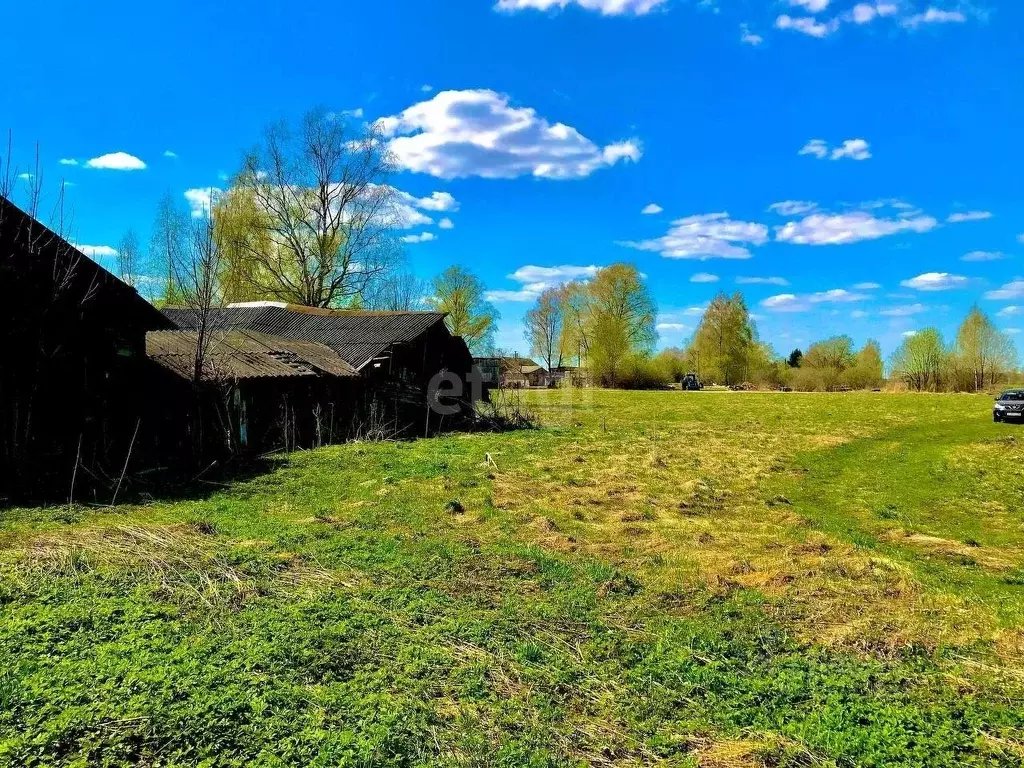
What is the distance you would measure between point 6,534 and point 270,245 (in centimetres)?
3255

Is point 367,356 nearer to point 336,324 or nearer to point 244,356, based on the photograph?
point 336,324

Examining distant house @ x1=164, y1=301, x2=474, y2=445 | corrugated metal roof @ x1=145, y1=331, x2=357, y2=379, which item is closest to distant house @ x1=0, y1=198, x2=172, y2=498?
corrugated metal roof @ x1=145, y1=331, x2=357, y2=379

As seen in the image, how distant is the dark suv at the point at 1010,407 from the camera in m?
29.4

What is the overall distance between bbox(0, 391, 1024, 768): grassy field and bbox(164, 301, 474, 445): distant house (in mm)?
9003

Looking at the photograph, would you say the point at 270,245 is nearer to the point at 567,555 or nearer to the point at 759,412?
the point at 759,412

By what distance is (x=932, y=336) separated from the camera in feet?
209

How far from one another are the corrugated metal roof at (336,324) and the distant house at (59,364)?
331 inches

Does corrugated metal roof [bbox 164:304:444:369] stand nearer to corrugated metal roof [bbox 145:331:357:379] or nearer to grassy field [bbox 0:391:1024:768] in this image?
corrugated metal roof [bbox 145:331:357:379]

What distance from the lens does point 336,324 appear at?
25.7 m

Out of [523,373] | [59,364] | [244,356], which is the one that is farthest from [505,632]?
[523,373]

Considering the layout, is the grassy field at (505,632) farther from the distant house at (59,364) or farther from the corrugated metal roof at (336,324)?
the corrugated metal roof at (336,324)

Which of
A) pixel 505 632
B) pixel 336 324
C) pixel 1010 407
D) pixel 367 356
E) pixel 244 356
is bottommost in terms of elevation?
pixel 505 632

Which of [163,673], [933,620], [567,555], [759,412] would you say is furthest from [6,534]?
[759,412]

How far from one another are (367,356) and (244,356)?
15.6ft
